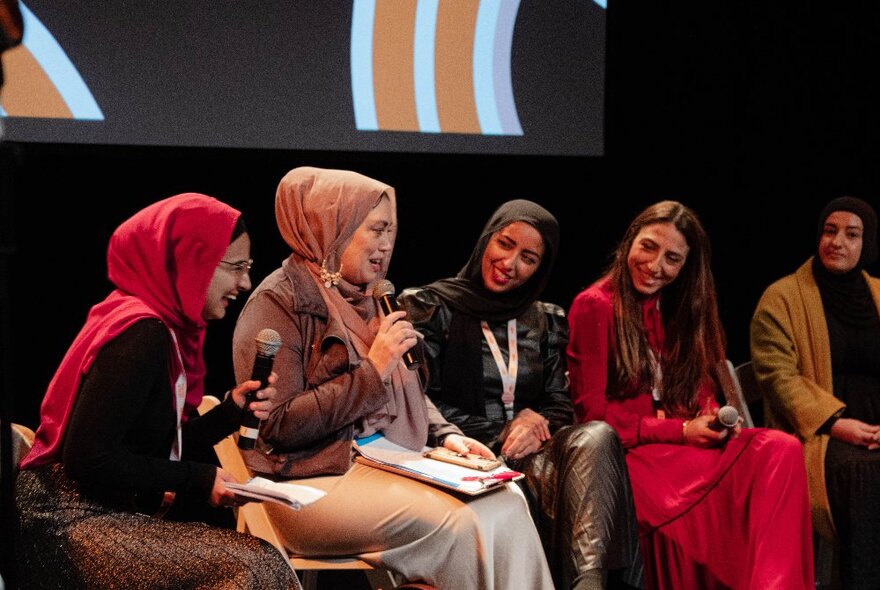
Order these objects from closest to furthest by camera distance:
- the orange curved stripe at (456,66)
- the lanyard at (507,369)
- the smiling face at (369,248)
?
the smiling face at (369,248), the lanyard at (507,369), the orange curved stripe at (456,66)

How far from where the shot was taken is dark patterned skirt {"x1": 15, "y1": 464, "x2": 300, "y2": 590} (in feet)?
6.21

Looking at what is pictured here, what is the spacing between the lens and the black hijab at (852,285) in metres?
3.73

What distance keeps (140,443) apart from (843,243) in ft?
9.11

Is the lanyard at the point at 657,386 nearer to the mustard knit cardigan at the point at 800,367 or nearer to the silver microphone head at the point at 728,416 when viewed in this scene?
the silver microphone head at the point at 728,416

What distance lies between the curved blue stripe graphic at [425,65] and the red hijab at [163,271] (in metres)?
1.78

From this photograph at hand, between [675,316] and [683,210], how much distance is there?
0.36m

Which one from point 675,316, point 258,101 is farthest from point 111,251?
point 675,316

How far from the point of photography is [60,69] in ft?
11.3

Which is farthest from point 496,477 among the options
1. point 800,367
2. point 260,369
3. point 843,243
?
point 843,243

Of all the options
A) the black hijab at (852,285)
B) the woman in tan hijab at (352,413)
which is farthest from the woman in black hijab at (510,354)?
the black hijab at (852,285)

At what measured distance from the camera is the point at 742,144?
14.6 feet

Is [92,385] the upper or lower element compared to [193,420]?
upper

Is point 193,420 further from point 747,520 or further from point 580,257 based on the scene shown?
point 580,257

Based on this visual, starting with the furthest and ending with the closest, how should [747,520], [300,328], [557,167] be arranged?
[557,167] → [747,520] → [300,328]
